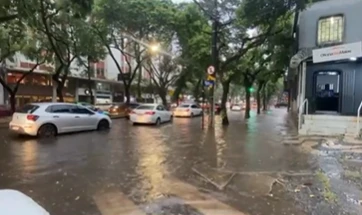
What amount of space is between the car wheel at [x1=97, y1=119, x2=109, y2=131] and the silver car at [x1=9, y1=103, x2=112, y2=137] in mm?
963

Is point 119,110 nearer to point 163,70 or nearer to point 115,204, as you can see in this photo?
point 163,70

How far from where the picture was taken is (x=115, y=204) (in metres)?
5.88

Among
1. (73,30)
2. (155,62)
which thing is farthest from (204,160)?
(155,62)

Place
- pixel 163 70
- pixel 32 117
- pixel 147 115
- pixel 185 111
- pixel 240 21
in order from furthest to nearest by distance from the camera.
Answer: pixel 163 70, pixel 185 111, pixel 147 115, pixel 240 21, pixel 32 117

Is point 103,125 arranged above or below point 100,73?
below

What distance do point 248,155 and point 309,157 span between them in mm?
1694

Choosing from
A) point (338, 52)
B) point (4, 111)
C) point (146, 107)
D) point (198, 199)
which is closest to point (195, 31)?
point (146, 107)

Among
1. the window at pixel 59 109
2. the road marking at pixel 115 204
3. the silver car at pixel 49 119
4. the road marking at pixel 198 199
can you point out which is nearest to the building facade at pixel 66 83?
the silver car at pixel 49 119

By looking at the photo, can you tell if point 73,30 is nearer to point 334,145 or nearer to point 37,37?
point 37,37

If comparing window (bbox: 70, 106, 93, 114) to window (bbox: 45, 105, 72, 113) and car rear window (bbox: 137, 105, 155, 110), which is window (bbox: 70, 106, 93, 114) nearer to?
window (bbox: 45, 105, 72, 113)

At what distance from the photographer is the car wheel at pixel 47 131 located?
50.0 feet

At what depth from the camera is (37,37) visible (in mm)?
27062

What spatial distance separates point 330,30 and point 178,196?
1411cm

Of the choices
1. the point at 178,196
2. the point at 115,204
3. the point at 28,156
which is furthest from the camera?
the point at 28,156
